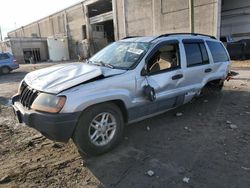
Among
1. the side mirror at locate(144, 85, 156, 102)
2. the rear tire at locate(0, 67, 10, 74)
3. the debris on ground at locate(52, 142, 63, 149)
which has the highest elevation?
the side mirror at locate(144, 85, 156, 102)

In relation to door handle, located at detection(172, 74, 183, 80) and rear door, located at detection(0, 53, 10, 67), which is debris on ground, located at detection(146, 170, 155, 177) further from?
rear door, located at detection(0, 53, 10, 67)

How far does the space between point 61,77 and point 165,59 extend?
226 cm

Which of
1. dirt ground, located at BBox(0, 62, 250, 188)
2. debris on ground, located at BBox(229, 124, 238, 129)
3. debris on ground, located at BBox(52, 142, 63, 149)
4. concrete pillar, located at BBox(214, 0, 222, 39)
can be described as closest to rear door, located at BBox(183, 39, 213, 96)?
dirt ground, located at BBox(0, 62, 250, 188)

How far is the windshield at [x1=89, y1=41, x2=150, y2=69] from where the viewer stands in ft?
13.8

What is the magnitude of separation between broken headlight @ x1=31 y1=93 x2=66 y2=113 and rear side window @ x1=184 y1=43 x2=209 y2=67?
2.89 m

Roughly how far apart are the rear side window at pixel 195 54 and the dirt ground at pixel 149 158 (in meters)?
1.22

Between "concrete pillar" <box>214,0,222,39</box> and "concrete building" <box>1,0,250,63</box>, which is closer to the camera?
"concrete pillar" <box>214,0,222,39</box>

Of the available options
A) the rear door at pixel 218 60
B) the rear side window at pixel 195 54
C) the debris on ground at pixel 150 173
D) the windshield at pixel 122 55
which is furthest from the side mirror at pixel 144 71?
the rear door at pixel 218 60

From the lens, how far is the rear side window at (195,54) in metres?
5.00

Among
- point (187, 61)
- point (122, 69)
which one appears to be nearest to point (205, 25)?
point (187, 61)

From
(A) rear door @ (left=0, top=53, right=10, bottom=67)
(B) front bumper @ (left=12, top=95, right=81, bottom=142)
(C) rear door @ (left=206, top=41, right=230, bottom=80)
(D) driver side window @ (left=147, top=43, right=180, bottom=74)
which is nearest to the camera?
(B) front bumper @ (left=12, top=95, right=81, bottom=142)

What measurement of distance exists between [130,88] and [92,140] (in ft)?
3.37

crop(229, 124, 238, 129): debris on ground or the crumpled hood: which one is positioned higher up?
the crumpled hood

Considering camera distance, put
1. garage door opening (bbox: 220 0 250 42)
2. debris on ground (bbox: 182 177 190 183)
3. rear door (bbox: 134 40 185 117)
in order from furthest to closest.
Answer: garage door opening (bbox: 220 0 250 42) < rear door (bbox: 134 40 185 117) < debris on ground (bbox: 182 177 190 183)
